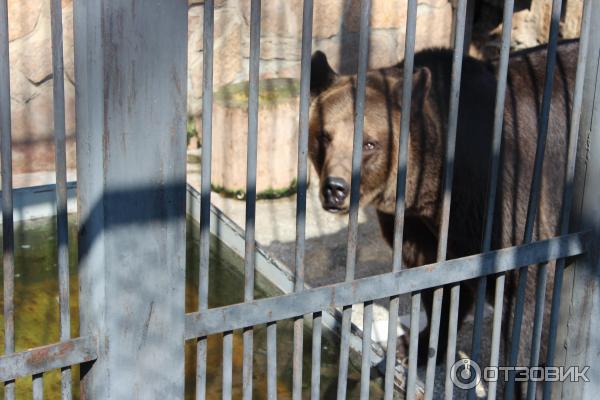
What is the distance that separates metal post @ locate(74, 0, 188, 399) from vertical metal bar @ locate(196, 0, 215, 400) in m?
0.04

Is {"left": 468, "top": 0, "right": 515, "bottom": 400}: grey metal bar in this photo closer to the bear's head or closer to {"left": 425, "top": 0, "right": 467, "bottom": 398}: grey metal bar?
{"left": 425, "top": 0, "right": 467, "bottom": 398}: grey metal bar

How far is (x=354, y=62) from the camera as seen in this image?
22.9 feet

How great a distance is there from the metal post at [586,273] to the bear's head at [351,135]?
49.0 inches

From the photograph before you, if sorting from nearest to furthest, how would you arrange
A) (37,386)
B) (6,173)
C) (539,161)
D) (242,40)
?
(6,173)
(37,386)
(539,161)
(242,40)

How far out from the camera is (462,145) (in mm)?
3979

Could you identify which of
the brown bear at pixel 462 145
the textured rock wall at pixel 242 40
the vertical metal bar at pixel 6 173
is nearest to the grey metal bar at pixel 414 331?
the vertical metal bar at pixel 6 173

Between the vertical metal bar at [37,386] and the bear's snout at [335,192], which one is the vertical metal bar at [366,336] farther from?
the bear's snout at [335,192]

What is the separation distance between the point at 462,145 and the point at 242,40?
3045 millimetres

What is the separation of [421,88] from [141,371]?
2.32m

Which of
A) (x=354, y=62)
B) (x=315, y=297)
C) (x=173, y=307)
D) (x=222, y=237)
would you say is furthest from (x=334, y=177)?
(x=354, y=62)

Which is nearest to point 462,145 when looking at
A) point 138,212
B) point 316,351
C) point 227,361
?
point 316,351

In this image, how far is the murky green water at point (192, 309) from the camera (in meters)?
3.53

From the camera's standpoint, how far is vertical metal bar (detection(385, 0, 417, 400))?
7.12 ft

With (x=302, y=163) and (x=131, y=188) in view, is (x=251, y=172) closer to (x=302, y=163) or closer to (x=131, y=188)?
(x=302, y=163)
